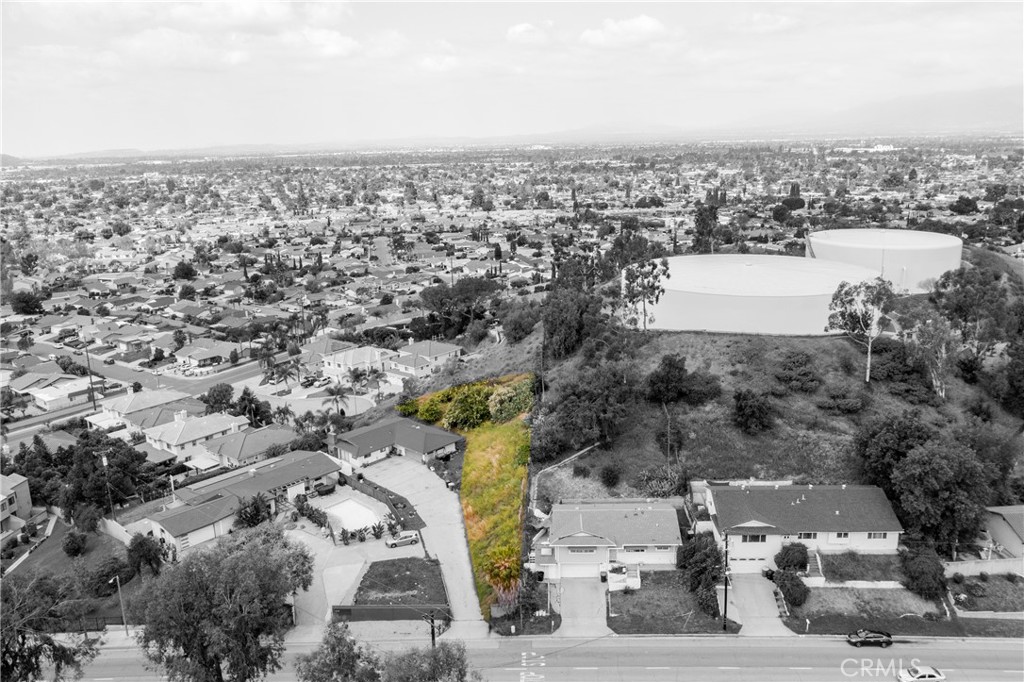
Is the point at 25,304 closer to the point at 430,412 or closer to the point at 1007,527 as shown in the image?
the point at 430,412

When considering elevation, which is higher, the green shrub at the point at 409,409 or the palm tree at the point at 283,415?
the green shrub at the point at 409,409

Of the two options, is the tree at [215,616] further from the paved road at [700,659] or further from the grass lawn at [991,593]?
the grass lawn at [991,593]

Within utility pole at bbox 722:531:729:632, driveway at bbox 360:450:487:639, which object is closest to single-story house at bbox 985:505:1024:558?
utility pole at bbox 722:531:729:632

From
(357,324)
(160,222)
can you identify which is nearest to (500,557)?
(357,324)

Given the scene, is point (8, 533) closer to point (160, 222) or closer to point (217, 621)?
point (217, 621)

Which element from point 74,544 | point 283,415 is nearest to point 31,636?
point 74,544

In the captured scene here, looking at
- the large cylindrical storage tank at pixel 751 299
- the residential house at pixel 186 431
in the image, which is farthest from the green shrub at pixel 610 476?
the residential house at pixel 186 431

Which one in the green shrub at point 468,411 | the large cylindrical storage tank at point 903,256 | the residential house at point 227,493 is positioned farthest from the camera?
the large cylindrical storage tank at point 903,256
